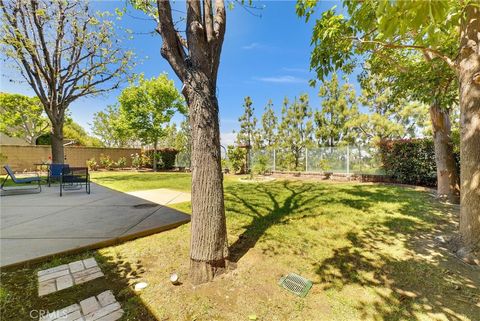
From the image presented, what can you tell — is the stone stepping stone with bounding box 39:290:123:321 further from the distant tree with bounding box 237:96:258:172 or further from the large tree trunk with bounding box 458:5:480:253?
the distant tree with bounding box 237:96:258:172

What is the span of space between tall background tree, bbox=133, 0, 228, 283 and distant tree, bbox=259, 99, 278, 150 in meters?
16.5

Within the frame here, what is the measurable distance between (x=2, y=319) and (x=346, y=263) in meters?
3.57

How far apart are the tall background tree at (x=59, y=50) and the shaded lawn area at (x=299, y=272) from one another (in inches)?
424

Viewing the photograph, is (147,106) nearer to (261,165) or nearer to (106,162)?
(106,162)

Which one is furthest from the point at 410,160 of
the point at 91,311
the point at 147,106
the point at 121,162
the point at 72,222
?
the point at 121,162

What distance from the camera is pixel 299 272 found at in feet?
8.43

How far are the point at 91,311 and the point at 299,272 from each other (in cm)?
218

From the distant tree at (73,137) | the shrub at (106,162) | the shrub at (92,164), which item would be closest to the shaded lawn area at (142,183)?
the distant tree at (73,137)

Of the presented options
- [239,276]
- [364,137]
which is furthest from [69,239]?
[364,137]

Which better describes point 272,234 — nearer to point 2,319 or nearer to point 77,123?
point 2,319

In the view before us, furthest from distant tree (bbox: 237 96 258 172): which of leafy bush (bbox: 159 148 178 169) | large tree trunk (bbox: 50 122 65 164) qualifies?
large tree trunk (bbox: 50 122 65 164)

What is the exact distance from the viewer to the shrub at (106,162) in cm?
1753

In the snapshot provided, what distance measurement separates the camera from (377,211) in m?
4.90

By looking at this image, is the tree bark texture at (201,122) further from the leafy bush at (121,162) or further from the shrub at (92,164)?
the leafy bush at (121,162)
